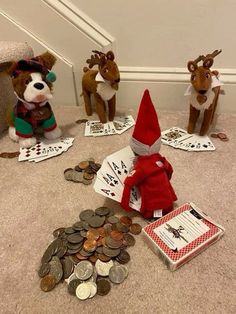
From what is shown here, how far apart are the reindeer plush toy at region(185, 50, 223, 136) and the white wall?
210mm

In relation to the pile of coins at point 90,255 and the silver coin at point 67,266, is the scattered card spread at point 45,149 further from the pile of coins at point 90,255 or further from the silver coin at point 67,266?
the silver coin at point 67,266

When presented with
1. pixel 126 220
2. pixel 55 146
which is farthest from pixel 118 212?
pixel 55 146

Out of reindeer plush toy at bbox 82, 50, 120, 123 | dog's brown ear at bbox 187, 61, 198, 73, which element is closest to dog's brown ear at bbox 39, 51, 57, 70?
reindeer plush toy at bbox 82, 50, 120, 123

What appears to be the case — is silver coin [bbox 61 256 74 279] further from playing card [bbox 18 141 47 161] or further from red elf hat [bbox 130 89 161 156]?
playing card [bbox 18 141 47 161]

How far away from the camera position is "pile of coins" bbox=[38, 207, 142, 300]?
663 millimetres

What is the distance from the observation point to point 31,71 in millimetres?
1016

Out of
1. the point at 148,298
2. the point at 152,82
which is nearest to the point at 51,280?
the point at 148,298

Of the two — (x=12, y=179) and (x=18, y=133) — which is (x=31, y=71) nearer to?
(x=18, y=133)

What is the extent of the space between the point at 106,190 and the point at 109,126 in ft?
1.66

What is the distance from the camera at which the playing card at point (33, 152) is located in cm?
108

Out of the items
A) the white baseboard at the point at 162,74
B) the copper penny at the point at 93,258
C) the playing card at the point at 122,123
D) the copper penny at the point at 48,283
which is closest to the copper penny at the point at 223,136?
the white baseboard at the point at 162,74

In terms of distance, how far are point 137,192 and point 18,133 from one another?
0.58 meters

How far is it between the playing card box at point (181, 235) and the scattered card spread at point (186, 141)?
0.36m

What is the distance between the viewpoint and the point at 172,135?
3.84ft
